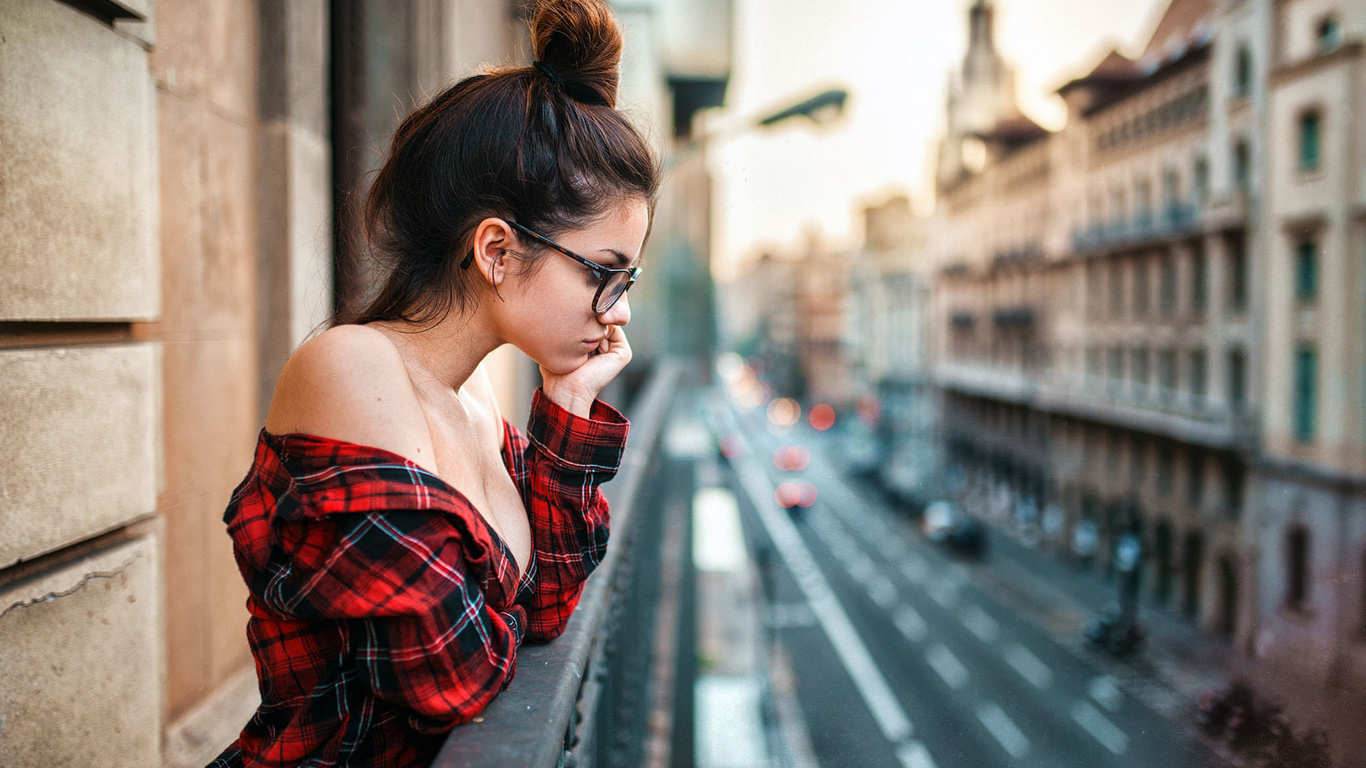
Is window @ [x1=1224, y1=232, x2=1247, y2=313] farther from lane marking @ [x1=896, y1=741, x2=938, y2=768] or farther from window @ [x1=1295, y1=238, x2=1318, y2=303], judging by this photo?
lane marking @ [x1=896, y1=741, x2=938, y2=768]

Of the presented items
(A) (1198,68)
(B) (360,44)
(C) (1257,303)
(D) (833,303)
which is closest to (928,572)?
(A) (1198,68)

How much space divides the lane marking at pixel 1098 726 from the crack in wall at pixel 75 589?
411 inches

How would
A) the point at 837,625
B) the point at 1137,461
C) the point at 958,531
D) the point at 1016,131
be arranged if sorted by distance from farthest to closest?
the point at 958,531, the point at 837,625, the point at 1016,131, the point at 1137,461

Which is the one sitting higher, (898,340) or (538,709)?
(898,340)

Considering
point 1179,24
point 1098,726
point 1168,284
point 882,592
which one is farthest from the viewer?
point 882,592

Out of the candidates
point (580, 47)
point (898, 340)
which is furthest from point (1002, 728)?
point (898, 340)

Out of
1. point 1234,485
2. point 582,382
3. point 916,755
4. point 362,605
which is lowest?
point 916,755

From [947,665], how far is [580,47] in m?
17.1

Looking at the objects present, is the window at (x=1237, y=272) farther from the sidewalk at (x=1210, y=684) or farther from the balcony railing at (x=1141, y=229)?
the sidewalk at (x=1210, y=684)

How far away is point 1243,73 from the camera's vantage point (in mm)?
4062

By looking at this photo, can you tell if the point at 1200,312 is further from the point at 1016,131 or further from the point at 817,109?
the point at 1016,131

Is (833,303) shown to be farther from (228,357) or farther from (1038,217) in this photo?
(228,357)

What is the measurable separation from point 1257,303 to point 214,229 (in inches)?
186

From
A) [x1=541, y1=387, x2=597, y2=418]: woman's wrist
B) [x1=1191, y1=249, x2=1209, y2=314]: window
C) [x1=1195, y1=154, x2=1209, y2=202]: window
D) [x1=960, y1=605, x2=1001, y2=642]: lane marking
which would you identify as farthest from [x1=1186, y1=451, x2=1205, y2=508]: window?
[x1=960, y1=605, x2=1001, y2=642]: lane marking
